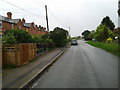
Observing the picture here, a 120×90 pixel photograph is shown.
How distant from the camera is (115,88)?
574cm

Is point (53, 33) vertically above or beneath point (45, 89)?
above

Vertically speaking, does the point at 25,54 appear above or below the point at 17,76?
above

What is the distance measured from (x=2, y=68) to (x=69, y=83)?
4853 millimetres

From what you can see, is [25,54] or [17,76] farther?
[25,54]

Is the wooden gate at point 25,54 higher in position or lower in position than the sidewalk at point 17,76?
higher

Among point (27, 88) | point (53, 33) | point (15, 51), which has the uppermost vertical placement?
point (53, 33)

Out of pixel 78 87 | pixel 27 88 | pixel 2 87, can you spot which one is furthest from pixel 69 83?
pixel 2 87

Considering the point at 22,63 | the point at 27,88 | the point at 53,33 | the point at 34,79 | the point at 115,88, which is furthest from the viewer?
the point at 53,33

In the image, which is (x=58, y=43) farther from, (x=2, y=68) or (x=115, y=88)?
A: (x=115, y=88)

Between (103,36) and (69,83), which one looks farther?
(103,36)

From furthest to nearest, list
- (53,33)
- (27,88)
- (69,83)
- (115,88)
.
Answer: (53,33) → (69,83) → (27,88) → (115,88)

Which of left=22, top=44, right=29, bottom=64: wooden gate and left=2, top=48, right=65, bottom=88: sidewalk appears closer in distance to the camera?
left=2, top=48, right=65, bottom=88: sidewalk

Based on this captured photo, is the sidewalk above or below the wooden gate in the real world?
below

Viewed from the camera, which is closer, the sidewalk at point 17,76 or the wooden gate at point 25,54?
the sidewalk at point 17,76
